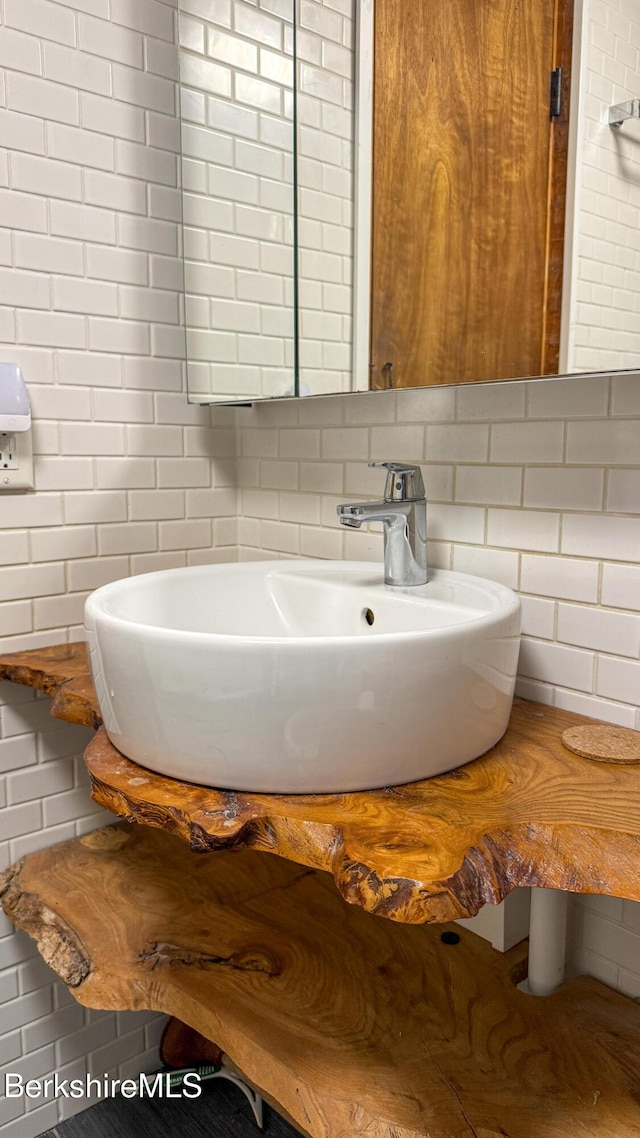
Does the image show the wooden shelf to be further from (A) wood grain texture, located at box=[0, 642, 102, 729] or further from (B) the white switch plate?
(B) the white switch plate

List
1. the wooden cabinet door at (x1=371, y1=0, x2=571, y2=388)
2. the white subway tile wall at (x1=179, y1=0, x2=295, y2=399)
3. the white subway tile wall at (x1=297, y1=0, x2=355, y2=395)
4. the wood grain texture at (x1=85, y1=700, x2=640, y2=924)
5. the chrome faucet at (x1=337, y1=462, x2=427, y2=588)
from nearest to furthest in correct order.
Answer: the wood grain texture at (x1=85, y1=700, x2=640, y2=924) < the wooden cabinet door at (x1=371, y1=0, x2=571, y2=388) < the chrome faucet at (x1=337, y1=462, x2=427, y2=588) < the white subway tile wall at (x1=297, y1=0, x2=355, y2=395) < the white subway tile wall at (x1=179, y1=0, x2=295, y2=399)

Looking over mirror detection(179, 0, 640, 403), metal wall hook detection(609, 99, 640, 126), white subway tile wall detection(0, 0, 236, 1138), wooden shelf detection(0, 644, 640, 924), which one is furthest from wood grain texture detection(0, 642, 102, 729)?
metal wall hook detection(609, 99, 640, 126)

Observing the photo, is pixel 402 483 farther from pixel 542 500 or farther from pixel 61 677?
pixel 61 677

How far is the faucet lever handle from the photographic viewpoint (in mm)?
1087

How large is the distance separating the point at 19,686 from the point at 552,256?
1.07m

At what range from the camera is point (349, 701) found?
2.43ft

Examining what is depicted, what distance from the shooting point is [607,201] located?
34.7 inches

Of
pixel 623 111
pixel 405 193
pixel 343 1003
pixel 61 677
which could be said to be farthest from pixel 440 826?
pixel 405 193

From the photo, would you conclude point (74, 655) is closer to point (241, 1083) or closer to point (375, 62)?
point (241, 1083)

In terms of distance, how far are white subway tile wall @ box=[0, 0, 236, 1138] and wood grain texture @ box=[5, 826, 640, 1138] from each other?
0.26 meters

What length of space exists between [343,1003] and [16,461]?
96 cm

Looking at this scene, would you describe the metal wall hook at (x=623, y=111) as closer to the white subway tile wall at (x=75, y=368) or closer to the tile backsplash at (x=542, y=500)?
the tile backsplash at (x=542, y=500)

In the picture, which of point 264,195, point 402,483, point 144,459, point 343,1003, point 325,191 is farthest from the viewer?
point 144,459

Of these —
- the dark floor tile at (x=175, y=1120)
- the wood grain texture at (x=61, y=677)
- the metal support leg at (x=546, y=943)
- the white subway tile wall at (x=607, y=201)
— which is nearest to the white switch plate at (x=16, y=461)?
the wood grain texture at (x=61, y=677)
